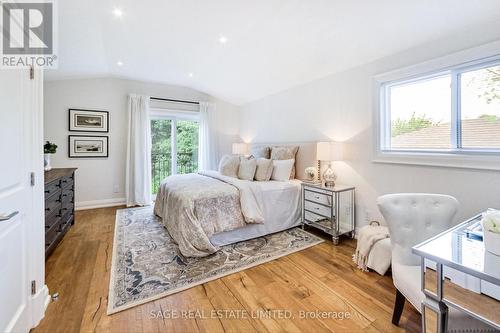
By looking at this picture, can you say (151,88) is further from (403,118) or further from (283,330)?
(283,330)

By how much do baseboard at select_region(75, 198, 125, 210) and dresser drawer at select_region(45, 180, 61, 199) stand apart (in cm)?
192

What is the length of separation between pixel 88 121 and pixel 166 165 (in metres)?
1.71

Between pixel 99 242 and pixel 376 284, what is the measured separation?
3145 millimetres

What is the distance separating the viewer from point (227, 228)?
8.77ft

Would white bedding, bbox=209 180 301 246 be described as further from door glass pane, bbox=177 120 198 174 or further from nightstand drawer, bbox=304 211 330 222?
door glass pane, bbox=177 120 198 174

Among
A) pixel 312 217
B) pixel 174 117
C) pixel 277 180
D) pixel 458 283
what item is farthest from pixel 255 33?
pixel 174 117

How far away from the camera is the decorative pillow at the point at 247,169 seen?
3.54 meters

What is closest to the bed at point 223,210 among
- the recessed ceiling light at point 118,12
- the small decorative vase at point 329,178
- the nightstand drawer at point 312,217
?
the nightstand drawer at point 312,217

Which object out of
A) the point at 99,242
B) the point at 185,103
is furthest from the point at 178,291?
the point at 185,103

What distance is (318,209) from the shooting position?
3223mm

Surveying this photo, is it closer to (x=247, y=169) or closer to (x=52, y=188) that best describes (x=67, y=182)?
(x=52, y=188)

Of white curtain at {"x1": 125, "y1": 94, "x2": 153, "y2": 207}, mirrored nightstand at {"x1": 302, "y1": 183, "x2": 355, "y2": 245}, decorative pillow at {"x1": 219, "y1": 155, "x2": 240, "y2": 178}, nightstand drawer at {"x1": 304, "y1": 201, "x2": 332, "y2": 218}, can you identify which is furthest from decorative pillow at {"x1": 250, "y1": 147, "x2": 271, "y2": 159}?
→ white curtain at {"x1": 125, "y1": 94, "x2": 153, "y2": 207}

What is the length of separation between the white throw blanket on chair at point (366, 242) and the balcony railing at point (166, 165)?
4142 mm

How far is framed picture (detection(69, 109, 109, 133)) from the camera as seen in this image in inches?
169
